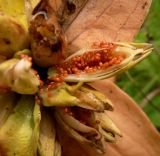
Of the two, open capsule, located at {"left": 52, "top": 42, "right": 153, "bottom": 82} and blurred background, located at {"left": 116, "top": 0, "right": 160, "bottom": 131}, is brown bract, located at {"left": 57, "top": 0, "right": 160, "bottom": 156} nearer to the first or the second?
open capsule, located at {"left": 52, "top": 42, "right": 153, "bottom": 82}

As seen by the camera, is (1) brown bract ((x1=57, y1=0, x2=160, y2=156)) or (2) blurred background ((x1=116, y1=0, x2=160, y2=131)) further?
(2) blurred background ((x1=116, y1=0, x2=160, y2=131))

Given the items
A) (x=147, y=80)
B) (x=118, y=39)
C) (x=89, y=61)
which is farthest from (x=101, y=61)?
(x=147, y=80)

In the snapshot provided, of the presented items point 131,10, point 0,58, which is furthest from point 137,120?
point 0,58

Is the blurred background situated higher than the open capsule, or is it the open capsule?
the blurred background

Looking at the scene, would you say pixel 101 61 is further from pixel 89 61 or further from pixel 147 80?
pixel 147 80

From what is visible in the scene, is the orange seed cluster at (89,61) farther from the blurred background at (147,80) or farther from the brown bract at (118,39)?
the blurred background at (147,80)

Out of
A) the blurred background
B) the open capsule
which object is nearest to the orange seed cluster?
the open capsule
